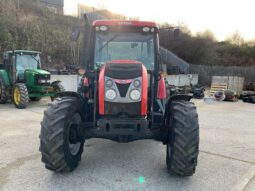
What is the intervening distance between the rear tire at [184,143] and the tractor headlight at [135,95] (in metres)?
0.53

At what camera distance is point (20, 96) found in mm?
8070

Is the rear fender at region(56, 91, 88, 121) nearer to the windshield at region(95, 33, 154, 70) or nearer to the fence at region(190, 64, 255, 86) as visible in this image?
the windshield at region(95, 33, 154, 70)

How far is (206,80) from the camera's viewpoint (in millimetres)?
22062

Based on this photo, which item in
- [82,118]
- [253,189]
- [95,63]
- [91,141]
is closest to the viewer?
[253,189]

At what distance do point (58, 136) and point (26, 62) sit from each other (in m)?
7.17

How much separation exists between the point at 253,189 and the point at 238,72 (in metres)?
20.1

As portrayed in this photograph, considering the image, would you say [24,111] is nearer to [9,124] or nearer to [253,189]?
[9,124]

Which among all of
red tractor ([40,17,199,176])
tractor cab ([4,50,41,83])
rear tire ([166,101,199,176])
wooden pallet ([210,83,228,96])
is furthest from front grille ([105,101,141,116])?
wooden pallet ([210,83,228,96])

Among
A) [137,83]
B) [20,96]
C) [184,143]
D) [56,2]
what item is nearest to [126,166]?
[184,143]

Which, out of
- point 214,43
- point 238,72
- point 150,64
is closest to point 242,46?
point 214,43

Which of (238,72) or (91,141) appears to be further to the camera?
(238,72)

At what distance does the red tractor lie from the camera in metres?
3.01

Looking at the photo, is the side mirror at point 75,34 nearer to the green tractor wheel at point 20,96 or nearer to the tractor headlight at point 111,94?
the tractor headlight at point 111,94

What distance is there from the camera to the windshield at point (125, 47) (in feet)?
12.6
